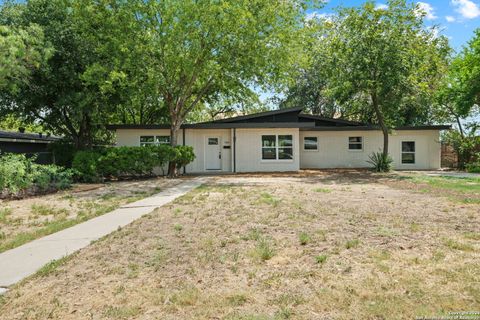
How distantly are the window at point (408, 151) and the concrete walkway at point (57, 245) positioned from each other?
757 inches

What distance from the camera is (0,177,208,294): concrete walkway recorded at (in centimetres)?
425

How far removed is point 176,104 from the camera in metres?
19.1

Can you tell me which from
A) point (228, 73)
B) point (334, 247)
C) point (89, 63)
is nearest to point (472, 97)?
point (228, 73)

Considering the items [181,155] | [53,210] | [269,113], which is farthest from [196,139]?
[53,210]

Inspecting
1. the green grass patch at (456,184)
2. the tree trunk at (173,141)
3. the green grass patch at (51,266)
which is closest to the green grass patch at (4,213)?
the green grass patch at (51,266)

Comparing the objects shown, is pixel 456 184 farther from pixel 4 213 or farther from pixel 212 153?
pixel 4 213

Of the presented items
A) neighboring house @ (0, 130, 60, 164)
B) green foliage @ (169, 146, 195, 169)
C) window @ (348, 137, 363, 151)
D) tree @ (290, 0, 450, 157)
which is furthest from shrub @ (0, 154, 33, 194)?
window @ (348, 137, 363, 151)

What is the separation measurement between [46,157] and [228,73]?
434 inches

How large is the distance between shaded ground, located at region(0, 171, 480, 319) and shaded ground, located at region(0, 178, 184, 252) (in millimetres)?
1556

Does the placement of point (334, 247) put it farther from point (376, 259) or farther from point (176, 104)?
point (176, 104)

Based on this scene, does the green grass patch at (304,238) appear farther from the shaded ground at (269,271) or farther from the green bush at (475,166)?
the green bush at (475,166)

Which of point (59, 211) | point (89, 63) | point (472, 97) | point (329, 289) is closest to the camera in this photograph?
point (329, 289)

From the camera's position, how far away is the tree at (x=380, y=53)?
55.0ft

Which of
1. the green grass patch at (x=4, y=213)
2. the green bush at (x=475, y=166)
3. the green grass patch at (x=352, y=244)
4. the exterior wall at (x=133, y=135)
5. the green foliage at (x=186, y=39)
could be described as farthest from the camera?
the green bush at (x=475, y=166)
